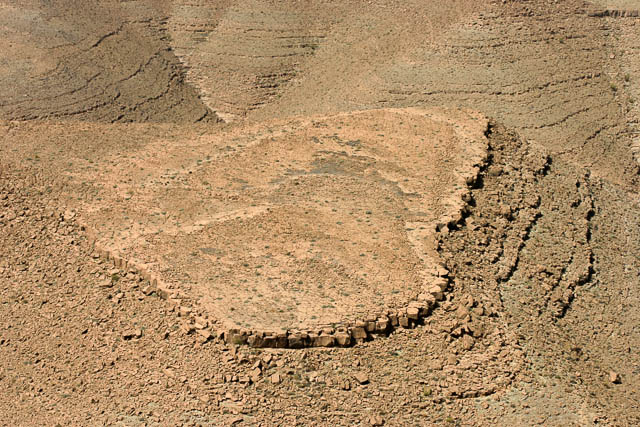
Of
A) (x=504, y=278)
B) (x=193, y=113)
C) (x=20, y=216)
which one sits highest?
(x=504, y=278)

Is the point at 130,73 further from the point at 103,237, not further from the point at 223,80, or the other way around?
the point at 103,237

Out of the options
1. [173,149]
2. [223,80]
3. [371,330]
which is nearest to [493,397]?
[371,330]

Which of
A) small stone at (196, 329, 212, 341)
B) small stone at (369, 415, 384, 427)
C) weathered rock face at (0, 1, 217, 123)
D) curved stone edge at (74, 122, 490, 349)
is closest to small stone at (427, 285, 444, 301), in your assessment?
curved stone edge at (74, 122, 490, 349)

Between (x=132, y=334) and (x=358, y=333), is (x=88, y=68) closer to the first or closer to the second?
(x=132, y=334)

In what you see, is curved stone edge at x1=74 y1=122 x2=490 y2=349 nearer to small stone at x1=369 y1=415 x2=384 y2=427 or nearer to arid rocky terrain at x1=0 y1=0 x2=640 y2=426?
arid rocky terrain at x1=0 y1=0 x2=640 y2=426

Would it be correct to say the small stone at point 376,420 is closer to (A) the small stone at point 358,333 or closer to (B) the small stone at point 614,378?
(A) the small stone at point 358,333

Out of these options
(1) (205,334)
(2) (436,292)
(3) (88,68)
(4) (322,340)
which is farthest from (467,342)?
(3) (88,68)

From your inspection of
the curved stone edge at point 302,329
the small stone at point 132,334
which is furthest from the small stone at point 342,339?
the small stone at point 132,334

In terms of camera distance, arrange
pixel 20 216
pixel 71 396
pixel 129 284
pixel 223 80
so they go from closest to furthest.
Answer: pixel 71 396, pixel 129 284, pixel 20 216, pixel 223 80
